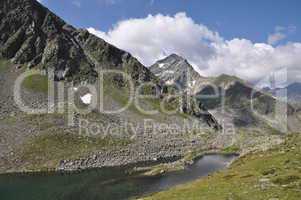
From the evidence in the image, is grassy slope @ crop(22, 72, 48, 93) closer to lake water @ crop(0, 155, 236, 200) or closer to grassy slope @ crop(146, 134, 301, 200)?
lake water @ crop(0, 155, 236, 200)

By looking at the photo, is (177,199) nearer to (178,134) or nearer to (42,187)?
(42,187)

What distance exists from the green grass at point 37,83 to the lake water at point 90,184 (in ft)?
223

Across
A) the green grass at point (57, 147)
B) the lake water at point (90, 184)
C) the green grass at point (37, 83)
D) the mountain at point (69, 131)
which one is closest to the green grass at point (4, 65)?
the mountain at point (69, 131)

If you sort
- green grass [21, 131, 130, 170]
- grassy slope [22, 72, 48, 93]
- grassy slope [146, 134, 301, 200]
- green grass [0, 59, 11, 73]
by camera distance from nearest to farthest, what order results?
1. grassy slope [146, 134, 301, 200]
2. green grass [21, 131, 130, 170]
3. grassy slope [22, 72, 48, 93]
4. green grass [0, 59, 11, 73]

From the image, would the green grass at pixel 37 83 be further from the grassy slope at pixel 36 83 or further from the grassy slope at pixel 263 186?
the grassy slope at pixel 263 186

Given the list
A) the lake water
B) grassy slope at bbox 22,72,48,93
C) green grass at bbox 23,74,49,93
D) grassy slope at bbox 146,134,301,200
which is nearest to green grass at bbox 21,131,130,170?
the lake water

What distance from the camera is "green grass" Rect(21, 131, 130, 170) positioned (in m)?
122

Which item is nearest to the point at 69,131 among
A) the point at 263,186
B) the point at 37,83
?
the point at 37,83

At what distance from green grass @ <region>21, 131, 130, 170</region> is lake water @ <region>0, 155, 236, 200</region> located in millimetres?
11571

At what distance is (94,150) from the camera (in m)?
132

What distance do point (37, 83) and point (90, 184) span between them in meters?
95.0

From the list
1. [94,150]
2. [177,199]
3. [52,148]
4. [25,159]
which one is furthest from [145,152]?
[177,199]

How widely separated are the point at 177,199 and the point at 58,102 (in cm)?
11995

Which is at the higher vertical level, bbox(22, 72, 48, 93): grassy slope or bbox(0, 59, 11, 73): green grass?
bbox(0, 59, 11, 73): green grass
